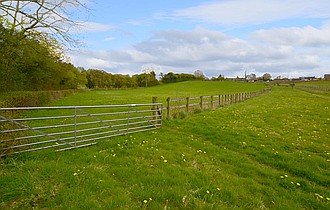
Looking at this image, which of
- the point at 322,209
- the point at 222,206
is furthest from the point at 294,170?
the point at 222,206

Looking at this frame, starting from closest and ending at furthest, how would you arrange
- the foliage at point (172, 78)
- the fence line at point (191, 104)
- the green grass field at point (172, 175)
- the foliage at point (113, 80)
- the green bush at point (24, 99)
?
the green grass field at point (172, 175)
the green bush at point (24, 99)
the fence line at point (191, 104)
the foliage at point (113, 80)
the foliage at point (172, 78)

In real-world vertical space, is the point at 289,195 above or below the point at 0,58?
below

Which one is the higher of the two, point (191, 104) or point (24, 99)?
point (24, 99)

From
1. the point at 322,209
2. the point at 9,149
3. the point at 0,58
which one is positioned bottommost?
the point at 322,209

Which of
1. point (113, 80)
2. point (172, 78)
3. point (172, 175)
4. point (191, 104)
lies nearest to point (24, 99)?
point (191, 104)

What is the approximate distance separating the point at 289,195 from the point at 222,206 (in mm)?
1648

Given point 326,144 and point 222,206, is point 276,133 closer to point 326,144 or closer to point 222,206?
point 326,144

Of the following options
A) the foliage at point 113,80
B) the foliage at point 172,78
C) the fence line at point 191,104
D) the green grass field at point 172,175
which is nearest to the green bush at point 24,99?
the green grass field at point 172,175

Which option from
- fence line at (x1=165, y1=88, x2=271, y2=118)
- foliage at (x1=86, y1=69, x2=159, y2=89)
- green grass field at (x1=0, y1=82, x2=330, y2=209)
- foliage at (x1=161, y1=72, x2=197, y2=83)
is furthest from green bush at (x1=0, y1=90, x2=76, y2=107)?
foliage at (x1=161, y1=72, x2=197, y2=83)

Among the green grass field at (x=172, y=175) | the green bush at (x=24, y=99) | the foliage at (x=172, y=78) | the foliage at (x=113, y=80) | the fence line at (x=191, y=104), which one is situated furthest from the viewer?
the foliage at (x=172, y=78)

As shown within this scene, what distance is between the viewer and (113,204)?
3.71m

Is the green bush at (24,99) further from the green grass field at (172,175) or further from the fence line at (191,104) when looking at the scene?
the fence line at (191,104)

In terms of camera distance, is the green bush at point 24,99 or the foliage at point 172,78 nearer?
the green bush at point 24,99

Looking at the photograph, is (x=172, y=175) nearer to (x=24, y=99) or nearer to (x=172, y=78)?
(x=24, y=99)
